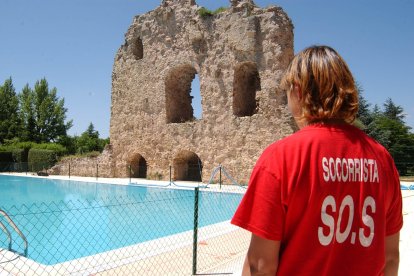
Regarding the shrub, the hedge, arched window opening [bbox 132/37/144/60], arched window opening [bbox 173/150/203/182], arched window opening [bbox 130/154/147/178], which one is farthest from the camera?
the shrub

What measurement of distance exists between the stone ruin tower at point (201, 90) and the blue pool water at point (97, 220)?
365 centimetres

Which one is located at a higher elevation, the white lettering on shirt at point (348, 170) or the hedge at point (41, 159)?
the white lettering on shirt at point (348, 170)

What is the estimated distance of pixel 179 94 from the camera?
59.9ft

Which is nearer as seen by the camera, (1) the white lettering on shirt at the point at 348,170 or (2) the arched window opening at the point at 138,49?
(1) the white lettering on shirt at the point at 348,170

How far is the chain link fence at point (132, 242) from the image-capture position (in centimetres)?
414

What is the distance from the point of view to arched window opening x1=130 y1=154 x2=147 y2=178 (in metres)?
19.2

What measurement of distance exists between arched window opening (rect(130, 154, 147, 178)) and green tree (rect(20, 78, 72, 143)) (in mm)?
17696

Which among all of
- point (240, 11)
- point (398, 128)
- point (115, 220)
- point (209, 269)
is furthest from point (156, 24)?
point (398, 128)

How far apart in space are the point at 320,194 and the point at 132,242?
5.57 m

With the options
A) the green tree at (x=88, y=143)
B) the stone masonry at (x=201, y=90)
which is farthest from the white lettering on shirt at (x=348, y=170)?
the green tree at (x=88, y=143)

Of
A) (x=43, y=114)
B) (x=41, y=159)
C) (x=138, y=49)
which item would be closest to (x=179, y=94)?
(x=138, y=49)

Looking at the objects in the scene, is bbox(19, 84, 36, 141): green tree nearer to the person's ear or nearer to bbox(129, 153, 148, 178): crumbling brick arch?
bbox(129, 153, 148, 178): crumbling brick arch

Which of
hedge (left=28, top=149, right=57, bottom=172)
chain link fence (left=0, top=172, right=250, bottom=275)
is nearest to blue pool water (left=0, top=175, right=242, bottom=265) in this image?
chain link fence (left=0, top=172, right=250, bottom=275)

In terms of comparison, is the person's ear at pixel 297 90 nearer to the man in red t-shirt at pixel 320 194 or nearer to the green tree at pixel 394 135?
the man in red t-shirt at pixel 320 194
